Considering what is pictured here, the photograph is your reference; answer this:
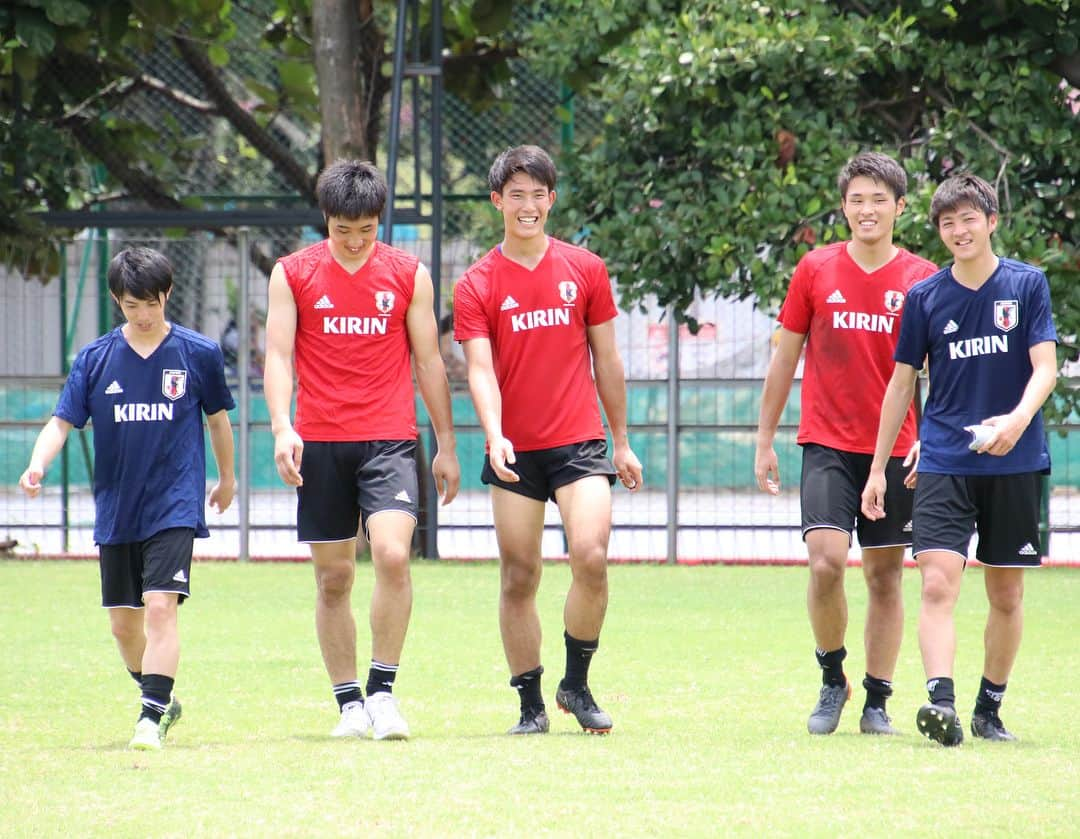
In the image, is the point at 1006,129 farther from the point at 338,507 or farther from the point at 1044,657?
the point at 338,507

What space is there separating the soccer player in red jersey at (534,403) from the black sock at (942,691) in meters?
1.20

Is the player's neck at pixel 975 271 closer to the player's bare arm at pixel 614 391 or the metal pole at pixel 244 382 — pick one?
the player's bare arm at pixel 614 391

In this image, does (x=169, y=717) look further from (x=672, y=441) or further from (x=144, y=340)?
(x=672, y=441)

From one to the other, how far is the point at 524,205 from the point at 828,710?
2.13m

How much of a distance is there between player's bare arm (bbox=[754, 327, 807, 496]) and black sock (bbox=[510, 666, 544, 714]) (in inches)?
43.1

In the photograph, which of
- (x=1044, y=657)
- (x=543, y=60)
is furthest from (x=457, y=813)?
(x=543, y=60)

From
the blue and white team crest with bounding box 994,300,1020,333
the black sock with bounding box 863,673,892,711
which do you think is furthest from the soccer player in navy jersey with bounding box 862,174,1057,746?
the black sock with bounding box 863,673,892,711

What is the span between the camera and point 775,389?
6.54 metres

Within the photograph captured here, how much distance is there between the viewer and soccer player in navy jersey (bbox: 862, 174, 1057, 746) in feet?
19.6

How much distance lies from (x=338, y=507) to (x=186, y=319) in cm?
948

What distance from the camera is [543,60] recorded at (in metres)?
13.1

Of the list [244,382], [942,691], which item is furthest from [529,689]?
[244,382]

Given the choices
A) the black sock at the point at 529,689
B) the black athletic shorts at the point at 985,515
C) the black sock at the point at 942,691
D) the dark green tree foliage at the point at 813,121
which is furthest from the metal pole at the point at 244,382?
the black sock at the point at 942,691

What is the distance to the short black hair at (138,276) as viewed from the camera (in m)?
6.18
